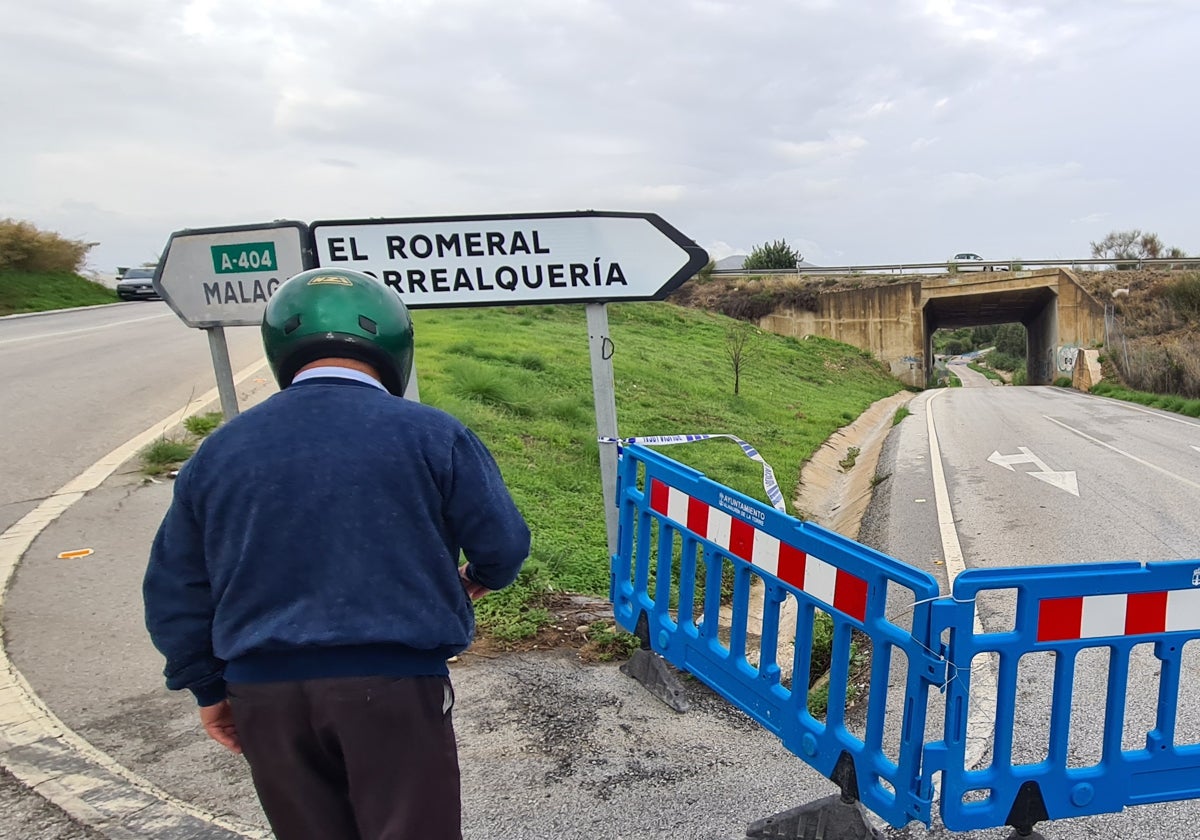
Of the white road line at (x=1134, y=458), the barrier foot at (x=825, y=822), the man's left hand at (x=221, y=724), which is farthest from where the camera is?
the white road line at (x=1134, y=458)

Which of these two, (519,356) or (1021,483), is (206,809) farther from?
(519,356)

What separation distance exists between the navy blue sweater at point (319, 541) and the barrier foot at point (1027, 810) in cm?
205

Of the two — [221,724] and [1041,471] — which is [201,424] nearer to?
[221,724]

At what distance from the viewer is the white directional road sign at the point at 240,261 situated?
3.83 m

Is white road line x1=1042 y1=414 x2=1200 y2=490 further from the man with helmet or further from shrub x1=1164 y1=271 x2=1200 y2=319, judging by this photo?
shrub x1=1164 y1=271 x2=1200 y2=319

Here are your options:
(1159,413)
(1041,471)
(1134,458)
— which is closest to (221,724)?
(1041,471)

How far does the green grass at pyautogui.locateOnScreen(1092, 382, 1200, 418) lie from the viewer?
18.8 metres

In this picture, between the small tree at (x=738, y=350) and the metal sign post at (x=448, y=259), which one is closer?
the metal sign post at (x=448, y=259)

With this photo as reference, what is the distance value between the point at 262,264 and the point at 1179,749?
430cm

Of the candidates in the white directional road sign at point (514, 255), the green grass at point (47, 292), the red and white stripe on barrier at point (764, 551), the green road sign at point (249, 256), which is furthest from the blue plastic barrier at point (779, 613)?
the green grass at point (47, 292)

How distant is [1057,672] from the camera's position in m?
2.62

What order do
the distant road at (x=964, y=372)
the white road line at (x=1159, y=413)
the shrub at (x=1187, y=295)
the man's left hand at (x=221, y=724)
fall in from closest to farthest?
the man's left hand at (x=221, y=724), the white road line at (x=1159, y=413), the shrub at (x=1187, y=295), the distant road at (x=964, y=372)

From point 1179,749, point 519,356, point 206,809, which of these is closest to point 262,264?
point 206,809

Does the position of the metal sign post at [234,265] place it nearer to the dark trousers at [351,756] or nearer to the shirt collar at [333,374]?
the shirt collar at [333,374]
